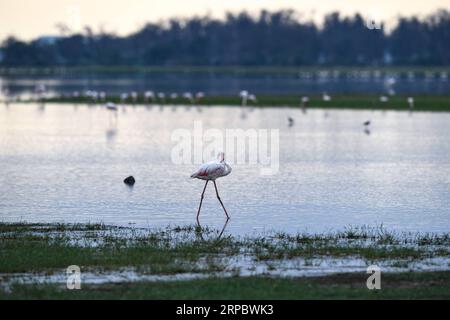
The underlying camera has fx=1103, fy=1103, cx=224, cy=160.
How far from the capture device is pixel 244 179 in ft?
76.6

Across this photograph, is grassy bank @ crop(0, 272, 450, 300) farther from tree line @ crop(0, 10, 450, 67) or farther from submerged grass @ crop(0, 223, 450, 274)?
tree line @ crop(0, 10, 450, 67)

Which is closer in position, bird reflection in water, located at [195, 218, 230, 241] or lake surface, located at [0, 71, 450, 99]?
bird reflection in water, located at [195, 218, 230, 241]

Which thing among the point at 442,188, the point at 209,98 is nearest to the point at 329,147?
the point at 442,188

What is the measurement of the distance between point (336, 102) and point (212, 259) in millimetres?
45680

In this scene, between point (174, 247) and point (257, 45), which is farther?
point (257, 45)

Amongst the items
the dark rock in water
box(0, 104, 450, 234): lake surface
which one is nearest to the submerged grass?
box(0, 104, 450, 234): lake surface

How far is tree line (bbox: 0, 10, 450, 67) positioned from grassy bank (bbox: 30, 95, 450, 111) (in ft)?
322

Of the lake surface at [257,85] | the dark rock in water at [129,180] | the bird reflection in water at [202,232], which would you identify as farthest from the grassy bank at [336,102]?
the bird reflection in water at [202,232]

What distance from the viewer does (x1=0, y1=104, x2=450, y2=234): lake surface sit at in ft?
57.3

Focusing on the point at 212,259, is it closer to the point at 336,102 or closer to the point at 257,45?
the point at 336,102

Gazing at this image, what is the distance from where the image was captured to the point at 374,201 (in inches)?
776

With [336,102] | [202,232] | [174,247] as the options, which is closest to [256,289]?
[174,247]

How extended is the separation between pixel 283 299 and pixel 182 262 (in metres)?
2.27
